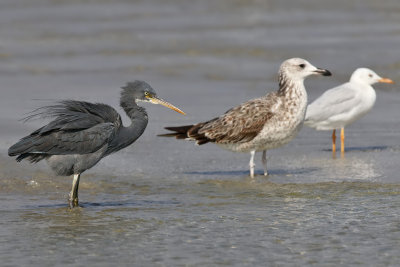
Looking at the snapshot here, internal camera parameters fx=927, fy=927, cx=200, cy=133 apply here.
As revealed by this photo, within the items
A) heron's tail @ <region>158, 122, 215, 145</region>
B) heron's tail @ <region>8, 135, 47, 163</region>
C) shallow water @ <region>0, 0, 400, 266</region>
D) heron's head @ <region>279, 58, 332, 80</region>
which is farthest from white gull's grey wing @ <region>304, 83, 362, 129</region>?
heron's tail @ <region>8, 135, 47, 163</region>

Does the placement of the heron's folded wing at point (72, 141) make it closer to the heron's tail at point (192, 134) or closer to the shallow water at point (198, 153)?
the shallow water at point (198, 153)

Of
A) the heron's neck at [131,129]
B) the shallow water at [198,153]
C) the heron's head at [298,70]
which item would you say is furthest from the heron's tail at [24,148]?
the heron's head at [298,70]

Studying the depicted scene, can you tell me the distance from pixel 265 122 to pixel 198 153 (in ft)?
4.47

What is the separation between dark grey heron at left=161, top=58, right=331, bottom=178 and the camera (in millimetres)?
10289

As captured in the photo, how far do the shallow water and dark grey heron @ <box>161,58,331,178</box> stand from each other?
35 cm

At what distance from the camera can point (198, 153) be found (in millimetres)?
11391

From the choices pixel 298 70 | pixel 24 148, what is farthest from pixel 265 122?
pixel 24 148

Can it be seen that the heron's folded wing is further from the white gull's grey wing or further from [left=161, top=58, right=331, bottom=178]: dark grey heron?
the white gull's grey wing

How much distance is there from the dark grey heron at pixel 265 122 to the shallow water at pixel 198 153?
0.35 meters

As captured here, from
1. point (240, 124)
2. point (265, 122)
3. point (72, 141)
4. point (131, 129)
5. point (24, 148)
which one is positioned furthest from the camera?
point (240, 124)

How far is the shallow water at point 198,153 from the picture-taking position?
7.14m

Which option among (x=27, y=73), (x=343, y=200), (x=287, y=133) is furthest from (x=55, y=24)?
(x=343, y=200)

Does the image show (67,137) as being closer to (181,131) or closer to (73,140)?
(73,140)

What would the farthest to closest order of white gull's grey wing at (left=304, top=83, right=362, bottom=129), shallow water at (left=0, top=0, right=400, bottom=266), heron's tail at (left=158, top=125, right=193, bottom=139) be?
white gull's grey wing at (left=304, top=83, right=362, bottom=129) → heron's tail at (left=158, top=125, right=193, bottom=139) → shallow water at (left=0, top=0, right=400, bottom=266)
